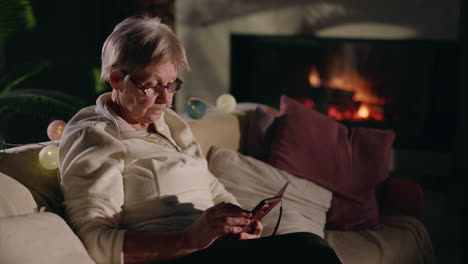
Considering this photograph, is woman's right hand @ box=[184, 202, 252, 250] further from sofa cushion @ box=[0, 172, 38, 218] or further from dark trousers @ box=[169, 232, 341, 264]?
sofa cushion @ box=[0, 172, 38, 218]

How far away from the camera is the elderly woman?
1331 mm

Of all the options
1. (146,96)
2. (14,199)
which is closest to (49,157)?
(14,199)

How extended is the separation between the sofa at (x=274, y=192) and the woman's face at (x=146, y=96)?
0.83 feet

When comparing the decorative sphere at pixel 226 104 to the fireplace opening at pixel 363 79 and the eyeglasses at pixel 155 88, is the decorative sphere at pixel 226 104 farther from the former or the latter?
the fireplace opening at pixel 363 79

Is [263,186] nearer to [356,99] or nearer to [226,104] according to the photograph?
[226,104]

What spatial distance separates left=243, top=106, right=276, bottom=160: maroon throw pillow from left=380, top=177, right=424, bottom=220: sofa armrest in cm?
48

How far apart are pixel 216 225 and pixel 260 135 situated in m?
1.01

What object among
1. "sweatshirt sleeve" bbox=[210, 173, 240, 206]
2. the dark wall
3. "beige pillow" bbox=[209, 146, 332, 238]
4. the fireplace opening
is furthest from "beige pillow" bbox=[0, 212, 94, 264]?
the fireplace opening

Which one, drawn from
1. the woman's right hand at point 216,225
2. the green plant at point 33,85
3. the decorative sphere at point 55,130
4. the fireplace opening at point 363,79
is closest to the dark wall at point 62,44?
the green plant at point 33,85

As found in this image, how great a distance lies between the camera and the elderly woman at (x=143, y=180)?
52.4 inches

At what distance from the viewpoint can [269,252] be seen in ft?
4.29

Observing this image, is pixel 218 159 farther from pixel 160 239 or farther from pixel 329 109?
pixel 329 109

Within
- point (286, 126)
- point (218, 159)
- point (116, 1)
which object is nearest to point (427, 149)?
point (286, 126)

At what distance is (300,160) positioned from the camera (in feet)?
7.27
